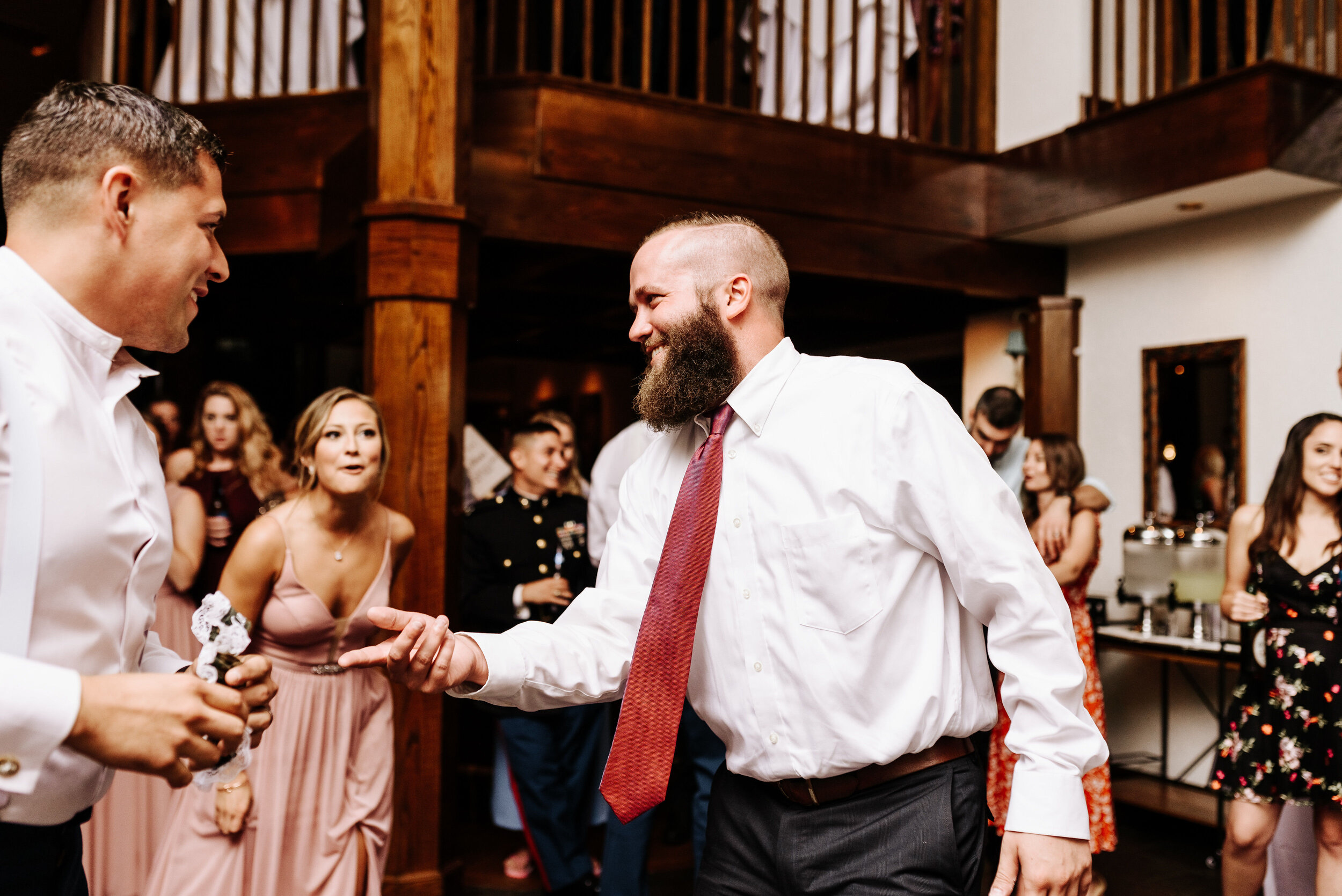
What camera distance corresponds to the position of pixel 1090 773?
3.60 meters

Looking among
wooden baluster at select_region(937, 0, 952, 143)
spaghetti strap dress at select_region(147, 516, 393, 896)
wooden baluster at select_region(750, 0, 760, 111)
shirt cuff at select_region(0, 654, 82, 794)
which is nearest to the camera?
shirt cuff at select_region(0, 654, 82, 794)

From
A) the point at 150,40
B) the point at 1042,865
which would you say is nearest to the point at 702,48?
the point at 150,40

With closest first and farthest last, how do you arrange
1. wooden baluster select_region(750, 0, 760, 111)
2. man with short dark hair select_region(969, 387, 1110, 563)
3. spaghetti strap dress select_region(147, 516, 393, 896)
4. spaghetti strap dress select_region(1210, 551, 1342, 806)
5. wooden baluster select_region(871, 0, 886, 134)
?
spaghetti strap dress select_region(147, 516, 393, 896)
spaghetti strap dress select_region(1210, 551, 1342, 806)
man with short dark hair select_region(969, 387, 1110, 563)
wooden baluster select_region(750, 0, 760, 111)
wooden baluster select_region(871, 0, 886, 134)

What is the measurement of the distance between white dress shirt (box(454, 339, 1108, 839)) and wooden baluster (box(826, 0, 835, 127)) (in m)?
3.30

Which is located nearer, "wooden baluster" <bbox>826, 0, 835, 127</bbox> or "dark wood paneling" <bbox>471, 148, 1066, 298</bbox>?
"dark wood paneling" <bbox>471, 148, 1066, 298</bbox>

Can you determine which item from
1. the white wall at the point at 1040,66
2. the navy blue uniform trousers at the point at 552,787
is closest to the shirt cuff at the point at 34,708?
the navy blue uniform trousers at the point at 552,787

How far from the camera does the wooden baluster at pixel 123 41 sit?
14.0 feet

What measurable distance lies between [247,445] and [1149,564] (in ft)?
13.3

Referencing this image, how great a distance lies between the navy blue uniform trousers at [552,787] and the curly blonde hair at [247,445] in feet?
5.04

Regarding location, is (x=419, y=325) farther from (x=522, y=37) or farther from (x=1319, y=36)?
(x=1319, y=36)

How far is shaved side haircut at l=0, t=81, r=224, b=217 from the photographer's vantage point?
114cm

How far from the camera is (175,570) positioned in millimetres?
3500

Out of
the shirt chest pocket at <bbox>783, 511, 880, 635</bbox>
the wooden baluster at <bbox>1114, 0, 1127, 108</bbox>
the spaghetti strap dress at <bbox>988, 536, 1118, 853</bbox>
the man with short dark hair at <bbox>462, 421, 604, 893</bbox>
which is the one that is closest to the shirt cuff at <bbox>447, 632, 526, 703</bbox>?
the shirt chest pocket at <bbox>783, 511, 880, 635</bbox>

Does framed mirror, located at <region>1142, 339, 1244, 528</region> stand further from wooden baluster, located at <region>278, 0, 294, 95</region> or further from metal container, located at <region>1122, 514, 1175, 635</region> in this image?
wooden baluster, located at <region>278, 0, 294, 95</region>
